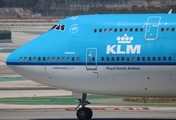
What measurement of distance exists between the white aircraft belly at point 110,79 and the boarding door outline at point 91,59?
0.18m

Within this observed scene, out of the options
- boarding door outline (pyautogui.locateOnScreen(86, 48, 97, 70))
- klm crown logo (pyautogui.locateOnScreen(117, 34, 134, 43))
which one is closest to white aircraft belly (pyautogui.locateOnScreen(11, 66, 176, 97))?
boarding door outline (pyautogui.locateOnScreen(86, 48, 97, 70))

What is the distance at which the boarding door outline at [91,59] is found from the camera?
1094 inches

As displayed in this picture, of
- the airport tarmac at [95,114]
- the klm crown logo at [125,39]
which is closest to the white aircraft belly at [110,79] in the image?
the klm crown logo at [125,39]

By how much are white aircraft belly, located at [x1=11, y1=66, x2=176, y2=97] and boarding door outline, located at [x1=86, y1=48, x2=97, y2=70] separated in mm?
179

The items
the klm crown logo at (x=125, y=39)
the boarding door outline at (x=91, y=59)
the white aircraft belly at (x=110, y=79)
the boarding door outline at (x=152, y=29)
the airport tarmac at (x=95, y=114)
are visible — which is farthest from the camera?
the airport tarmac at (x=95, y=114)

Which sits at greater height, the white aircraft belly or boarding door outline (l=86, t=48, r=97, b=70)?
boarding door outline (l=86, t=48, r=97, b=70)

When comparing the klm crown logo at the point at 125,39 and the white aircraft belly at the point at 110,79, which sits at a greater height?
the klm crown logo at the point at 125,39

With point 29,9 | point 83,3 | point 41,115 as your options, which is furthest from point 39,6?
point 41,115

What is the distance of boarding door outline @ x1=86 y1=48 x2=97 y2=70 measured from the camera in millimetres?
27781

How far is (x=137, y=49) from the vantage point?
2720 centimetres

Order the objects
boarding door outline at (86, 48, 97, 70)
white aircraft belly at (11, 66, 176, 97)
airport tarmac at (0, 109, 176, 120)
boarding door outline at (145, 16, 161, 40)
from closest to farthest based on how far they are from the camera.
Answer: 1. white aircraft belly at (11, 66, 176, 97)
2. boarding door outline at (145, 16, 161, 40)
3. boarding door outline at (86, 48, 97, 70)
4. airport tarmac at (0, 109, 176, 120)

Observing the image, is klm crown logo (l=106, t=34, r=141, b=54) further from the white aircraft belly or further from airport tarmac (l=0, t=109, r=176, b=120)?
airport tarmac (l=0, t=109, r=176, b=120)

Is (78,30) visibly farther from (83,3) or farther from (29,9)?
(29,9)

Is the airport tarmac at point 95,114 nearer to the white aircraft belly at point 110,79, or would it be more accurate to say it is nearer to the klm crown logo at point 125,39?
the white aircraft belly at point 110,79
